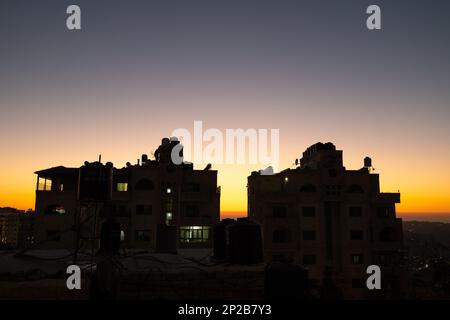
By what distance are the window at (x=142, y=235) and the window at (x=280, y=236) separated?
58.9 ft

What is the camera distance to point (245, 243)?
14.2 meters

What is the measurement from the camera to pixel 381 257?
2048 inches

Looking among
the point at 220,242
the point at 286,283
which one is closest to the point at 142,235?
the point at 220,242

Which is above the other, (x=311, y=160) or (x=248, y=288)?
(x=311, y=160)

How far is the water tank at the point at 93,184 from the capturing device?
15383 mm

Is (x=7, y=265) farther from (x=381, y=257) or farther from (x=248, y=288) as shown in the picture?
(x=381, y=257)

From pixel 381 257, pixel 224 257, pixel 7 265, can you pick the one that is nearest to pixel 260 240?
pixel 224 257

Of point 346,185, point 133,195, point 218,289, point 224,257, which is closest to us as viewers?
point 218,289

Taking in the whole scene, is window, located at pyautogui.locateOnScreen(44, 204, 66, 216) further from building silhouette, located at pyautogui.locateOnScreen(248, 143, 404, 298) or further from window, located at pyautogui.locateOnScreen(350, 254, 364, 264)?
window, located at pyautogui.locateOnScreen(350, 254, 364, 264)

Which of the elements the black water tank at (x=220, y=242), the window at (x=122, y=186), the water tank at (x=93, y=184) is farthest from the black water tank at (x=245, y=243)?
the window at (x=122, y=186)

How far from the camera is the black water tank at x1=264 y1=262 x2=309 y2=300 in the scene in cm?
1187

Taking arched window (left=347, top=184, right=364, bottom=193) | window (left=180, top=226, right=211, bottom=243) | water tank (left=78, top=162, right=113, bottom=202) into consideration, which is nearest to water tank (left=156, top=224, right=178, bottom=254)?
water tank (left=78, top=162, right=113, bottom=202)

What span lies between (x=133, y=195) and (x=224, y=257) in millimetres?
36494
